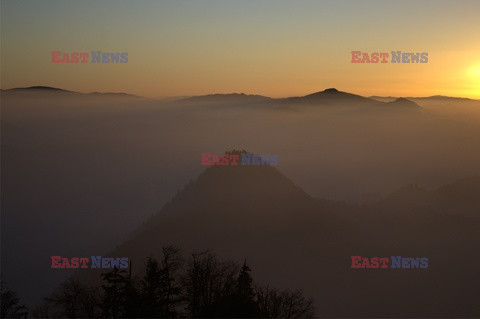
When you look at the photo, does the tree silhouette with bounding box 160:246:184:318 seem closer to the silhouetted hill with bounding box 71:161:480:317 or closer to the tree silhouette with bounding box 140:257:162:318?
the tree silhouette with bounding box 140:257:162:318

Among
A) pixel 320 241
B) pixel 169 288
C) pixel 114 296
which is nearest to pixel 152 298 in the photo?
pixel 169 288

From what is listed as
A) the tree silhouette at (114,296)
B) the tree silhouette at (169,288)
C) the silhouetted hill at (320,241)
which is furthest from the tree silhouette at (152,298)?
the silhouetted hill at (320,241)

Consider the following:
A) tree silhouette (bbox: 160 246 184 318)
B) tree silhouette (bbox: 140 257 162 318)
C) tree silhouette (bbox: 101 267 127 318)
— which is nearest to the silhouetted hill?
tree silhouette (bbox: 160 246 184 318)

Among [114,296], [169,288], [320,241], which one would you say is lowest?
[114,296]

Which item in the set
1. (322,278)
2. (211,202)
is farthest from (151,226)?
(322,278)

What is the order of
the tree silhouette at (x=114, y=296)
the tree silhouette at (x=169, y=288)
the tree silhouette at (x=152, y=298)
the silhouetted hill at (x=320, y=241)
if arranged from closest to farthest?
the tree silhouette at (x=152, y=298), the tree silhouette at (x=114, y=296), the tree silhouette at (x=169, y=288), the silhouetted hill at (x=320, y=241)

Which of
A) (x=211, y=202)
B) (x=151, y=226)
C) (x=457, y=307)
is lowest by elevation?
(x=457, y=307)

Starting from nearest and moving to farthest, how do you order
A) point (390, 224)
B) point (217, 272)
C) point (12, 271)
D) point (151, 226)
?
point (217, 272) → point (151, 226) → point (390, 224) → point (12, 271)

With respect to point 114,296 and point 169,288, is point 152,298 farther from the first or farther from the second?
point 114,296

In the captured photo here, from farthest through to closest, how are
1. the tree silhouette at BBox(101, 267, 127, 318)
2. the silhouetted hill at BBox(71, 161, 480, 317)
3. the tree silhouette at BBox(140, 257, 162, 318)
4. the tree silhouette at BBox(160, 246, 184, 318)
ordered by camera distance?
the silhouetted hill at BBox(71, 161, 480, 317)
the tree silhouette at BBox(160, 246, 184, 318)
the tree silhouette at BBox(101, 267, 127, 318)
the tree silhouette at BBox(140, 257, 162, 318)

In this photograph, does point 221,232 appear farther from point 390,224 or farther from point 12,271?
point 12,271

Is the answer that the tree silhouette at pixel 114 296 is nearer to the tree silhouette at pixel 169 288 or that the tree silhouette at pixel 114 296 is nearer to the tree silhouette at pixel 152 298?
the tree silhouette at pixel 152 298
